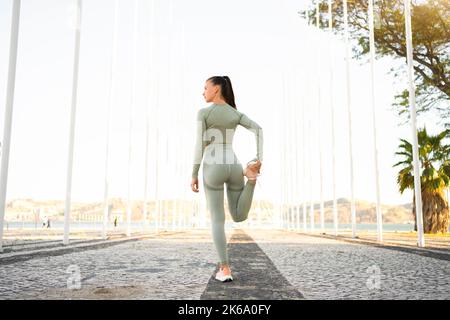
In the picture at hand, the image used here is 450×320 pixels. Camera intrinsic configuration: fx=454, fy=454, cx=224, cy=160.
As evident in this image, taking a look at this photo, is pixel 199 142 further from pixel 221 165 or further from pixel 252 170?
pixel 252 170

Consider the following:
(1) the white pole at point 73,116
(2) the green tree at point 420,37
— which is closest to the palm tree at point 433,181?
(2) the green tree at point 420,37

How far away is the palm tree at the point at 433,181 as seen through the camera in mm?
24703

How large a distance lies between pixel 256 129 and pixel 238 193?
Answer: 2.05 feet

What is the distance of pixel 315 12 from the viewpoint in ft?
73.3

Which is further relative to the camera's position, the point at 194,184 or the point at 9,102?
the point at 9,102

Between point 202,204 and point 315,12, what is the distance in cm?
3026

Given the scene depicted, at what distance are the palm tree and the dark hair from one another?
2310 centimetres

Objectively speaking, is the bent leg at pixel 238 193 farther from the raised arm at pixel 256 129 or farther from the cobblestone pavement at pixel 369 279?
the cobblestone pavement at pixel 369 279

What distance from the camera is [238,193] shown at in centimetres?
417

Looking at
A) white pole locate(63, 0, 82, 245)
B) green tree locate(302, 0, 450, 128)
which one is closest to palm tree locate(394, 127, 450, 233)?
green tree locate(302, 0, 450, 128)

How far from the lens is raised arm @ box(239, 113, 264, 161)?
13.8 feet

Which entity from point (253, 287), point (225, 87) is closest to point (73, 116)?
point (225, 87)
